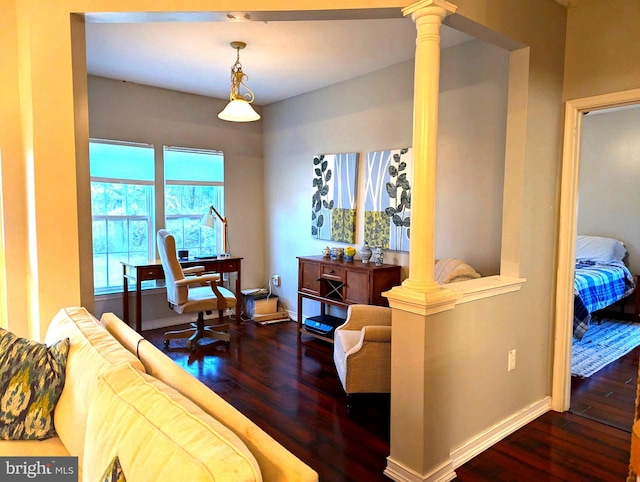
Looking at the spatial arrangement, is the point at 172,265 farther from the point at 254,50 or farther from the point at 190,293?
the point at 254,50

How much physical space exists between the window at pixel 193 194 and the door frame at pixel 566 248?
3.82 meters

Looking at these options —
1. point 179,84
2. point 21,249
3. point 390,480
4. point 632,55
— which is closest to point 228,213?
point 179,84

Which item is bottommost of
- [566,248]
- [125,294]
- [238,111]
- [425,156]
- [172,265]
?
[125,294]

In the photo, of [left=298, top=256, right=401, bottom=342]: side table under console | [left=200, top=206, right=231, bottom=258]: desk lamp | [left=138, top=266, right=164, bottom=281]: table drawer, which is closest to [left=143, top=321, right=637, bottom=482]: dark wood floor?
[left=298, top=256, right=401, bottom=342]: side table under console

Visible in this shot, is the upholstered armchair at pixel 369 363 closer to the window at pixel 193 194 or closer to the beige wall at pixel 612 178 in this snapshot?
the window at pixel 193 194

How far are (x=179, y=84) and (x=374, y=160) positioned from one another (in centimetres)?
232

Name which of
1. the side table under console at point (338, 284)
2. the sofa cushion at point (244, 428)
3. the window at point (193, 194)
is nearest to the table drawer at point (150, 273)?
the window at point (193, 194)

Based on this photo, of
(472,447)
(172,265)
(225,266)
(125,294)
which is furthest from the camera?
(225,266)

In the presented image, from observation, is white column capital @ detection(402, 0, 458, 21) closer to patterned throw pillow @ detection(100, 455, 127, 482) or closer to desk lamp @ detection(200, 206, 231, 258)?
patterned throw pillow @ detection(100, 455, 127, 482)

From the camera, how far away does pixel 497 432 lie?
8.54 feet

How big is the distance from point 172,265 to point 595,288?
438 cm

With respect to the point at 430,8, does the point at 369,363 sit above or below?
below

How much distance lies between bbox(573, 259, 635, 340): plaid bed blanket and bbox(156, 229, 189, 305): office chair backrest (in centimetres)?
372

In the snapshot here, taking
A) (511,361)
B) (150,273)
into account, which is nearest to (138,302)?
(150,273)
